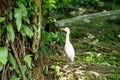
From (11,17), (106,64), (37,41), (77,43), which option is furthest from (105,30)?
(11,17)

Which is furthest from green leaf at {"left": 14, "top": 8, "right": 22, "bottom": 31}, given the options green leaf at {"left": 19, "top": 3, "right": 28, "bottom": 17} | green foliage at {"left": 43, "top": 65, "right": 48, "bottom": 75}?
green foliage at {"left": 43, "top": 65, "right": 48, "bottom": 75}

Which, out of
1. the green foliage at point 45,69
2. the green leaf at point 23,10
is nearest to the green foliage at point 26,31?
the green leaf at point 23,10

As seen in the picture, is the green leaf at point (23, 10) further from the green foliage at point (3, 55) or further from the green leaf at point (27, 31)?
the green foliage at point (3, 55)

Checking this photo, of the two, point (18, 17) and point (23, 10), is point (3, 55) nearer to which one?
point (18, 17)

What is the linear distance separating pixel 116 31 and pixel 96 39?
93 cm

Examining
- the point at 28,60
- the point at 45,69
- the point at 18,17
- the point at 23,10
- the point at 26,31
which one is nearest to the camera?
the point at 18,17

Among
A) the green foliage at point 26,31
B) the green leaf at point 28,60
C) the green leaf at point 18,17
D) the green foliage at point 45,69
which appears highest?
the green leaf at point 18,17

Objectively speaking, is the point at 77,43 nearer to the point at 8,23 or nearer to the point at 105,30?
the point at 105,30

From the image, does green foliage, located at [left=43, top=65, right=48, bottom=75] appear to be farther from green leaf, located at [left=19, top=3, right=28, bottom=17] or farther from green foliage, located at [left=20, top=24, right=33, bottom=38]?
green leaf, located at [left=19, top=3, right=28, bottom=17]

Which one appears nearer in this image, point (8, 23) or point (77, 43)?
point (8, 23)

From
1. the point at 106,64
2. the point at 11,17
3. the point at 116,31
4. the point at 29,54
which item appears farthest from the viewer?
the point at 116,31

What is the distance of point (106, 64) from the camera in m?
7.27

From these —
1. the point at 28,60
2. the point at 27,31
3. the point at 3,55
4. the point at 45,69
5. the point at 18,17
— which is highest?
the point at 18,17

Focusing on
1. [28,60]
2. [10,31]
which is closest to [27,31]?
[10,31]
